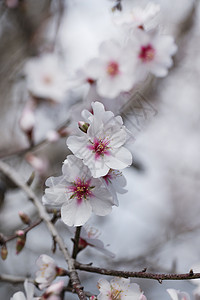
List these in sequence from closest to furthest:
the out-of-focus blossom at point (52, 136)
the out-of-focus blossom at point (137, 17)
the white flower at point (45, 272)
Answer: the white flower at point (45, 272)
the out-of-focus blossom at point (137, 17)
the out-of-focus blossom at point (52, 136)

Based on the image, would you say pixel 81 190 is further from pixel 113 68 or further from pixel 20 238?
pixel 113 68

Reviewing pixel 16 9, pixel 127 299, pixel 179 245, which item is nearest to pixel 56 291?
pixel 127 299

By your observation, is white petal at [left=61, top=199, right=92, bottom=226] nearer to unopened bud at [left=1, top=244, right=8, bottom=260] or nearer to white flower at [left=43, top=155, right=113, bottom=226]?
white flower at [left=43, top=155, right=113, bottom=226]

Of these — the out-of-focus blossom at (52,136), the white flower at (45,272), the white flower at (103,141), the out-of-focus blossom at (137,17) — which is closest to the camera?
the white flower at (103,141)

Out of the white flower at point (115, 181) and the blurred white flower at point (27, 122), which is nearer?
the white flower at point (115, 181)

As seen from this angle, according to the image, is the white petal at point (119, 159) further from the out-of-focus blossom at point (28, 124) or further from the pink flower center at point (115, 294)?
the out-of-focus blossom at point (28, 124)

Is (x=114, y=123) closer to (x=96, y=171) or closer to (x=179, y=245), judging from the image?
(x=96, y=171)

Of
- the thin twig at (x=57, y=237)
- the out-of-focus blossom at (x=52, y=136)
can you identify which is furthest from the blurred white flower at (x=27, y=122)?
the thin twig at (x=57, y=237)
